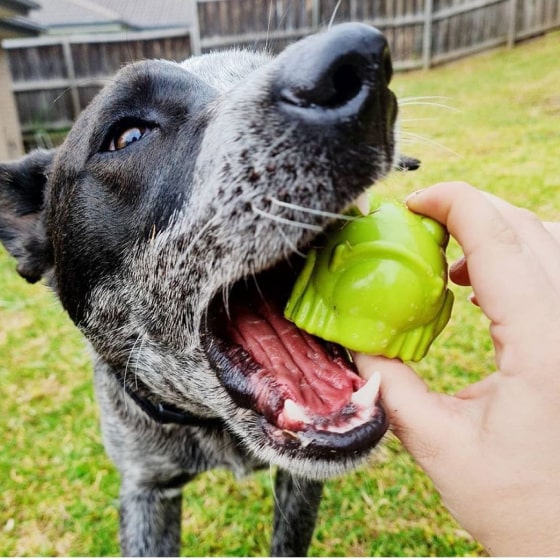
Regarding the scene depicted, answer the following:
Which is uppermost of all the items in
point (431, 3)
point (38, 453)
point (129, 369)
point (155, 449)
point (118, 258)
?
point (431, 3)

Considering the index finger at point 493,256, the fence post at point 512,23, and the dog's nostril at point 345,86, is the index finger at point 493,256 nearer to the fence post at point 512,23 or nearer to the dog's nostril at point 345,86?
the dog's nostril at point 345,86

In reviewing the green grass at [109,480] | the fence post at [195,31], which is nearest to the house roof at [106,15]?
the fence post at [195,31]

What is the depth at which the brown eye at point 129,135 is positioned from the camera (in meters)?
2.22

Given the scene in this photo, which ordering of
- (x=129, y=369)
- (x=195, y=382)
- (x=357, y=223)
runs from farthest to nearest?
1. (x=129, y=369)
2. (x=195, y=382)
3. (x=357, y=223)

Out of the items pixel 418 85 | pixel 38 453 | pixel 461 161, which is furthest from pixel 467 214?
pixel 418 85

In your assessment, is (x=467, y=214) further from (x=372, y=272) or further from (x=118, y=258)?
(x=118, y=258)

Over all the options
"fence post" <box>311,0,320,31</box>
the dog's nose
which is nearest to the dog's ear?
the dog's nose

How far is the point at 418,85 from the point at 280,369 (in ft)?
49.9

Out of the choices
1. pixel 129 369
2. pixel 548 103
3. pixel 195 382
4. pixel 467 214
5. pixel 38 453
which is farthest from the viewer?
pixel 548 103

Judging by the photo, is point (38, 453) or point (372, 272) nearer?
point (372, 272)

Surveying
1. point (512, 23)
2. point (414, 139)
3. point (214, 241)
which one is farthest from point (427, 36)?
→ point (214, 241)

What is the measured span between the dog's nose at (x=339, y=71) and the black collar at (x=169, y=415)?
1.50 meters

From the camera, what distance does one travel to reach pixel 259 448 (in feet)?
6.23

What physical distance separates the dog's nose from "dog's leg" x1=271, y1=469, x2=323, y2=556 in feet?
6.33
